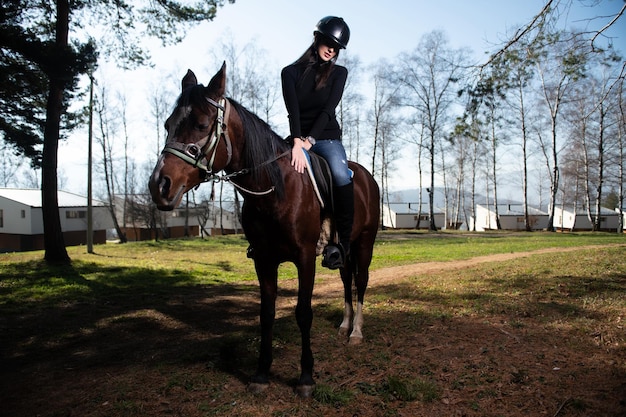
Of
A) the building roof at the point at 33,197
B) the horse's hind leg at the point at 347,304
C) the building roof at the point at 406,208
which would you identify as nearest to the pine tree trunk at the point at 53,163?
the horse's hind leg at the point at 347,304

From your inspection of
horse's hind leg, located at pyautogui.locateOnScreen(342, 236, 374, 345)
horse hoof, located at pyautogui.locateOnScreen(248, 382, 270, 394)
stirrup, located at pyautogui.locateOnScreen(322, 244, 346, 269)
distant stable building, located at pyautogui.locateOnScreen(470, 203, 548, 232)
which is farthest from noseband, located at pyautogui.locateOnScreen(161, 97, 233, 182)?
distant stable building, located at pyautogui.locateOnScreen(470, 203, 548, 232)

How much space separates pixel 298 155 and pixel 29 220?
46551 mm

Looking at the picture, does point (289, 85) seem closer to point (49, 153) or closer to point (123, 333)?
point (123, 333)

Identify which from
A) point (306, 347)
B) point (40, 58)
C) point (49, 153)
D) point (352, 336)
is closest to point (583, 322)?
point (352, 336)

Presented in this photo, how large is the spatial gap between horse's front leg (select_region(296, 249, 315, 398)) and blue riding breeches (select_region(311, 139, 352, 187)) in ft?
2.91

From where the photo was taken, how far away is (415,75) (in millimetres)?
30891

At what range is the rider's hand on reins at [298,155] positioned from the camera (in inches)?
141

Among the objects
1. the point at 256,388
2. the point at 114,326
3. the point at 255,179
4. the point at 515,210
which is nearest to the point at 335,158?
the point at 255,179

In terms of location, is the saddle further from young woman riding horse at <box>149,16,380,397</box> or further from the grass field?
the grass field

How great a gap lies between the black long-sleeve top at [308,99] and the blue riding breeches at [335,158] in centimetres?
12

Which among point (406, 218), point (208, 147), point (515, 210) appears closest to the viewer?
point (208, 147)

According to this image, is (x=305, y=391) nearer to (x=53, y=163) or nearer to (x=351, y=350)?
(x=351, y=350)

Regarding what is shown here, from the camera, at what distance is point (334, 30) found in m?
3.71

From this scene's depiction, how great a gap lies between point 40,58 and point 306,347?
11295mm
